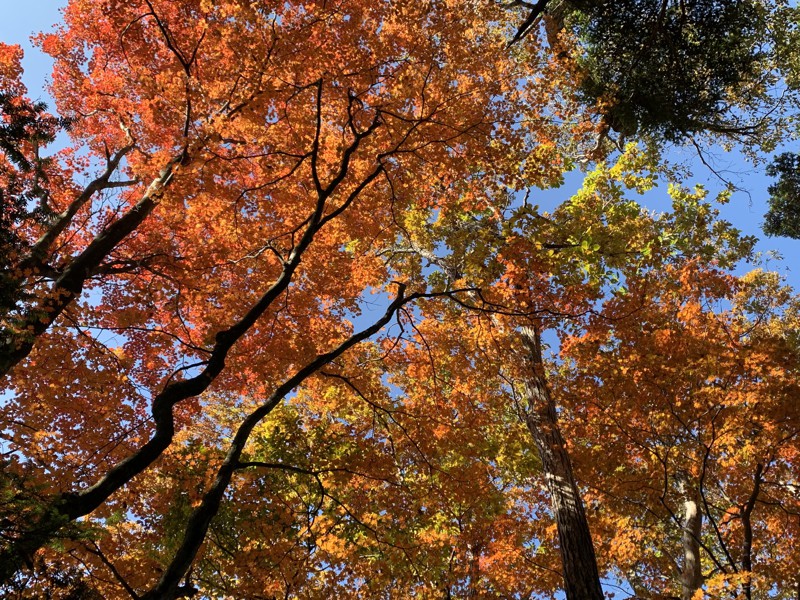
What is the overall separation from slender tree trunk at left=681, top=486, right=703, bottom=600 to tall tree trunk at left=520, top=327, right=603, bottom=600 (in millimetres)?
2621

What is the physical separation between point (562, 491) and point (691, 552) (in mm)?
3760

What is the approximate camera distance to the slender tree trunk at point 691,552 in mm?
9297

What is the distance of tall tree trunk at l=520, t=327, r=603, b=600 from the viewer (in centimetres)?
714

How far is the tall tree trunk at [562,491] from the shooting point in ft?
23.4

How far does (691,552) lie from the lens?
9.52m

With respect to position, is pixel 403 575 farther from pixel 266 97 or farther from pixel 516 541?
pixel 266 97

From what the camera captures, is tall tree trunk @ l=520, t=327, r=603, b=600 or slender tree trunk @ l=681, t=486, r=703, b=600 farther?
slender tree trunk @ l=681, t=486, r=703, b=600

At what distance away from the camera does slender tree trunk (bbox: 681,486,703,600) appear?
9.30m

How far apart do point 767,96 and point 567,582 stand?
13551 millimetres

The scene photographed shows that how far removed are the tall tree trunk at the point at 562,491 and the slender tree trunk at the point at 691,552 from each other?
2.62 m

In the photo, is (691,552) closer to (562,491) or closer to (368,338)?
(562,491)

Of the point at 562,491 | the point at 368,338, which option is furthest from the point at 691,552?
the point at 368,338

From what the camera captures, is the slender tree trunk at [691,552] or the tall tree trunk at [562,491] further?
the slender tree trunk at [691,552]

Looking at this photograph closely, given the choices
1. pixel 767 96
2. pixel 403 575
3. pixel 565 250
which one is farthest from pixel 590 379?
pixel 767 96
